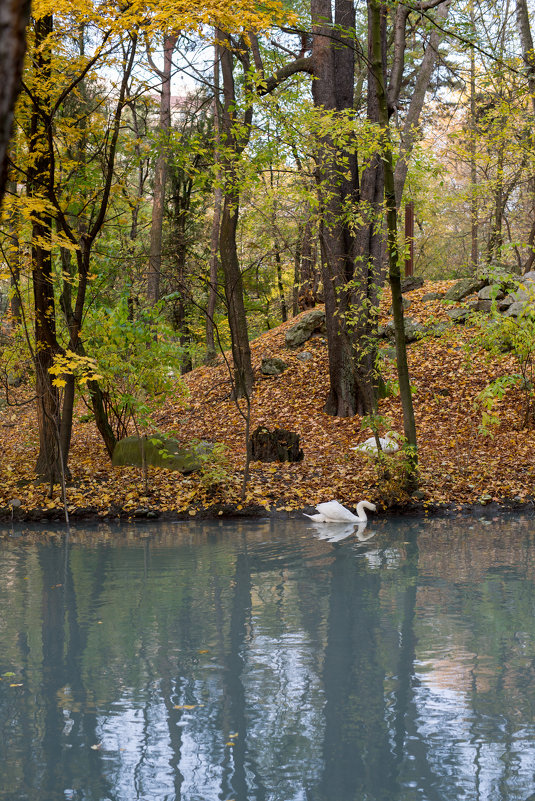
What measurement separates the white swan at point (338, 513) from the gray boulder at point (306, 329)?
23.6ft

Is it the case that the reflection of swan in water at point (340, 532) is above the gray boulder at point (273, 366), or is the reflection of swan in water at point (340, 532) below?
below

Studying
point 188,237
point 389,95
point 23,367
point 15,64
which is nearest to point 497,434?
point 389,95

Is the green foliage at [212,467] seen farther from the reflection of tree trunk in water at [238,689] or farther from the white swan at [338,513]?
the reflection of tree trunk in water at [238,689]

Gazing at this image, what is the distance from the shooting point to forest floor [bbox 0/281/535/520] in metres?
9.35

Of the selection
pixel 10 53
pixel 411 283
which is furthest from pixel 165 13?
pixel 411 283

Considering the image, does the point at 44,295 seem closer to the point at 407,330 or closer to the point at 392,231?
the point at 392,231

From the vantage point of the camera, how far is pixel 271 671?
4.46m

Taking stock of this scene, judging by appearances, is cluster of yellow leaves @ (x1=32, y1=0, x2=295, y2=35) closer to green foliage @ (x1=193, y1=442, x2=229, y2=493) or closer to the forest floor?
the forest floor

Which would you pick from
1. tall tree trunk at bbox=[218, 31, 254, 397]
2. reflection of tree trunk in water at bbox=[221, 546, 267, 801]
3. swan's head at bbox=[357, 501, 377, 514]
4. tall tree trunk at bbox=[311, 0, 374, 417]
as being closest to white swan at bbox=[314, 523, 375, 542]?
swan's head at bbox=[357, 501, 377, 514]

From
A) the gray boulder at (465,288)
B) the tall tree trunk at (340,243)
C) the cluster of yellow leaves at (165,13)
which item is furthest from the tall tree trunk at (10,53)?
the gray boulder at (465,288)

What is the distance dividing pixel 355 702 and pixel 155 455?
738cm

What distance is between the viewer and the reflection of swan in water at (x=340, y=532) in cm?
813

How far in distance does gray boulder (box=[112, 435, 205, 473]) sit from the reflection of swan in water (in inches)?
100

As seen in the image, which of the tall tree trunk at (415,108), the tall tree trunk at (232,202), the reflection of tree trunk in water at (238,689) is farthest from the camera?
the tall tree trunk at (415,108)
